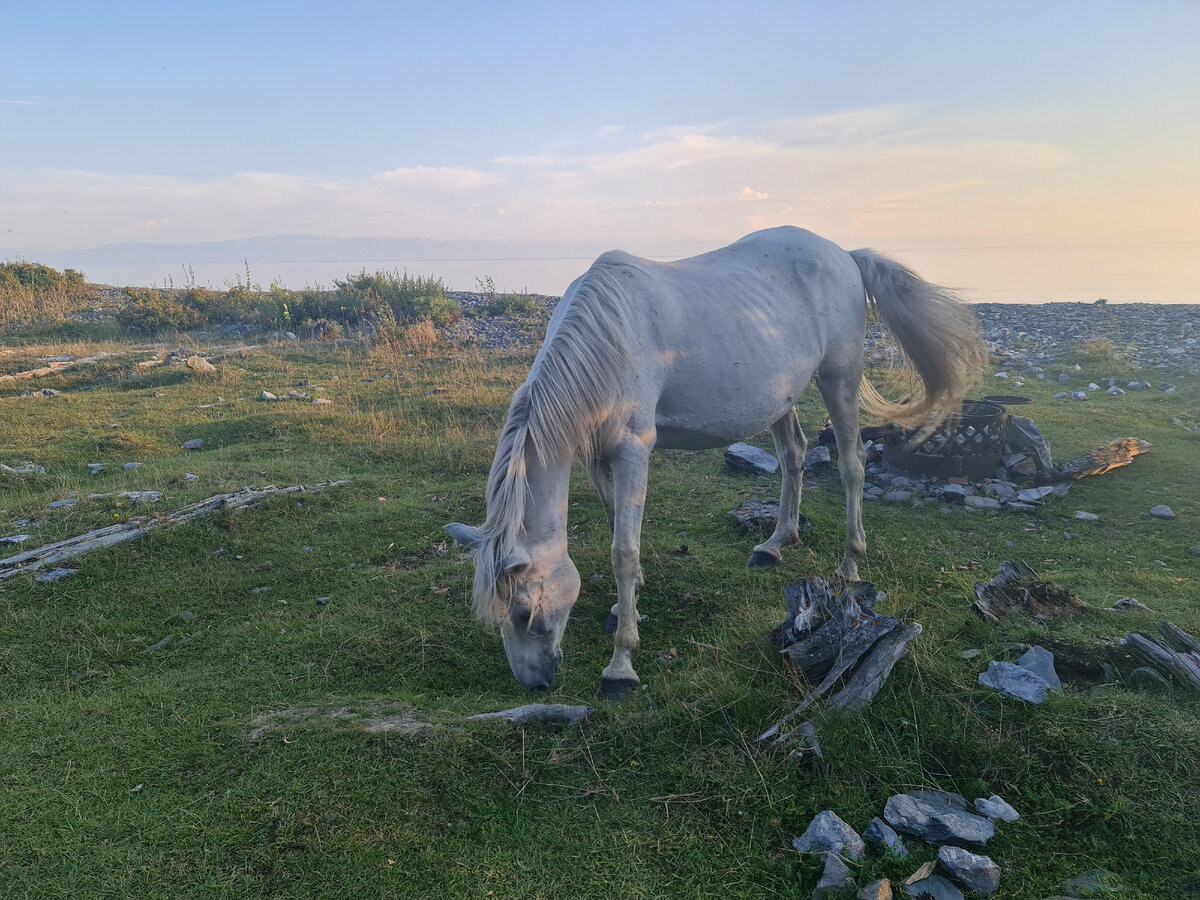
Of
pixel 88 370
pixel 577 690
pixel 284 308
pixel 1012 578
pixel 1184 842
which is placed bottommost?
pixel 577 690

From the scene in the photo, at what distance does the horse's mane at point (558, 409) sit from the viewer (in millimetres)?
3232

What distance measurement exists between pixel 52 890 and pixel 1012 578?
4.46 m

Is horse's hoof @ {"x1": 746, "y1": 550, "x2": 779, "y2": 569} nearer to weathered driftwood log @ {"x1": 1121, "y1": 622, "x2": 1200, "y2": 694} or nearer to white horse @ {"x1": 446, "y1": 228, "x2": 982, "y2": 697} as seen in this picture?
white horse @ {"x1": 446, "y1": 228, "x2": 982, "y2": 697}

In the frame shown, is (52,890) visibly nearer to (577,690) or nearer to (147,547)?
(577,690)

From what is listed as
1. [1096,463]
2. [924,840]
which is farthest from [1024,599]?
[1096,463]

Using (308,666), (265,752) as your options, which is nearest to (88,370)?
(308,666)

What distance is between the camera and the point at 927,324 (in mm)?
5328

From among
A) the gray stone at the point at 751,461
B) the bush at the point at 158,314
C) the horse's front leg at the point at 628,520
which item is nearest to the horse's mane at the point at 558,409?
the horse's front leg at the point at 628,520

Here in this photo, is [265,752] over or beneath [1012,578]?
beneath

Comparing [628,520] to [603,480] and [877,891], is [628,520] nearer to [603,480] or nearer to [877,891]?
[603,480]

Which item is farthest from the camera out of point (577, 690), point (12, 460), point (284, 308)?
point (284, 308)

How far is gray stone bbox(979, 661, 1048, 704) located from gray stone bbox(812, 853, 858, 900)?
1069 mm

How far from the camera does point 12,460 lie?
6820 mm

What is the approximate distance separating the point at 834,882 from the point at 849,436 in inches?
143
